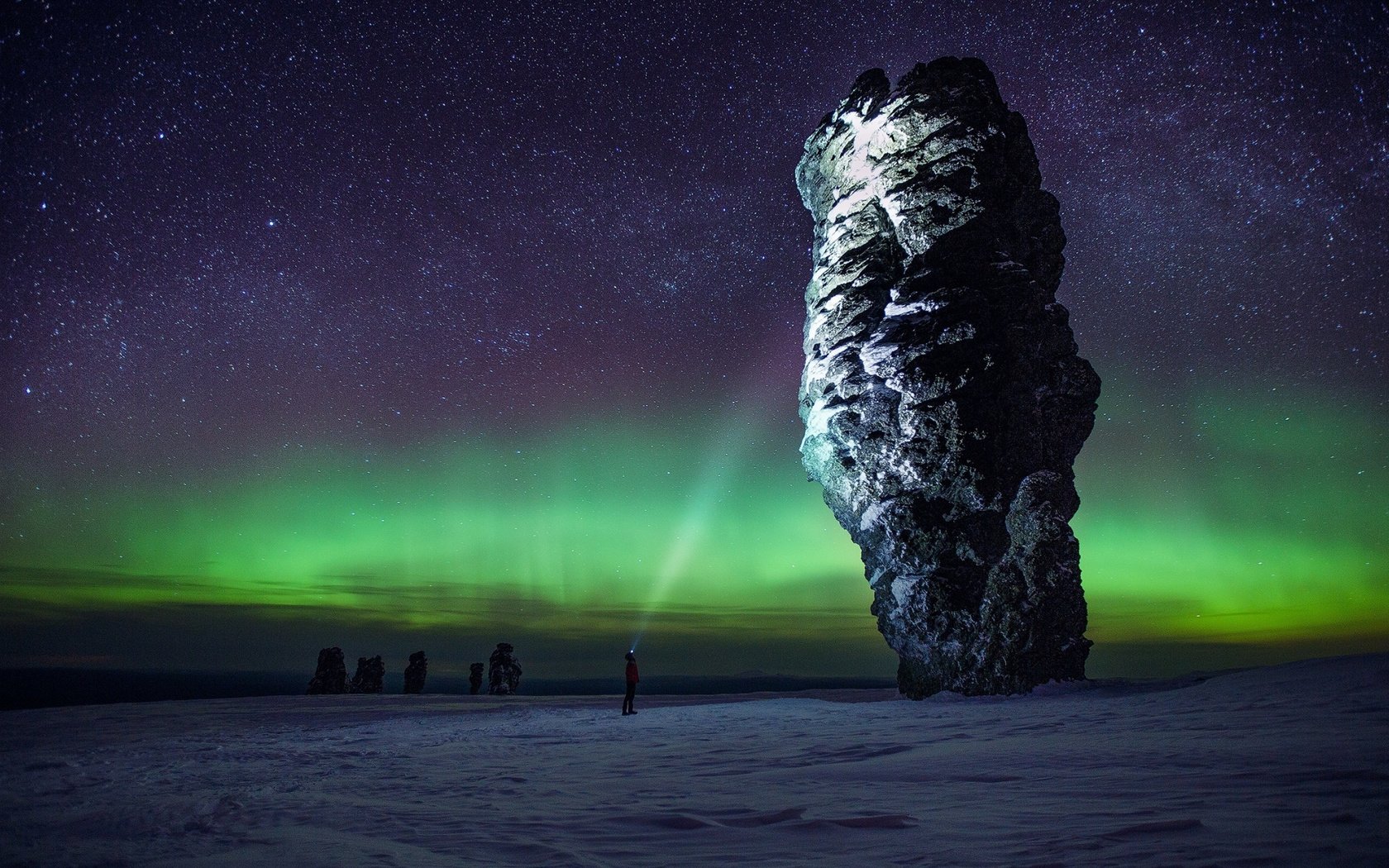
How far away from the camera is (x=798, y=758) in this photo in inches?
278

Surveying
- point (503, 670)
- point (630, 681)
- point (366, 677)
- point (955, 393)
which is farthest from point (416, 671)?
point (955, 393)

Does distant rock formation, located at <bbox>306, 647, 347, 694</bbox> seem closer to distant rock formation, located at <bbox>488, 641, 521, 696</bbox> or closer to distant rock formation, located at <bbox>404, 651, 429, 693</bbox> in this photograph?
distant rock formation, located at <bbox>404, 651, 429, 693</bbox>

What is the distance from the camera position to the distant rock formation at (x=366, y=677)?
35625mm

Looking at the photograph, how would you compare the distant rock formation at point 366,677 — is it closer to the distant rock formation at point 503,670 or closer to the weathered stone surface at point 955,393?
the distant rock formation at point 503,670

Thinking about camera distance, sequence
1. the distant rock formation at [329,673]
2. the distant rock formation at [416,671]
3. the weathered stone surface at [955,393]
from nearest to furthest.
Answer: the weathered stone surface at [955,393], the distant rock formation at [329,673], the distant rock formation at [416,671]

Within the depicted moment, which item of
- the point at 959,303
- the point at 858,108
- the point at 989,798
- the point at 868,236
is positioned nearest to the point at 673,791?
the point at 989,798

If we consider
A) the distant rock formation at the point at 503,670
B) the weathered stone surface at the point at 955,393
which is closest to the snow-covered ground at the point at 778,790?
the weathered stone surface at the point at 955,393

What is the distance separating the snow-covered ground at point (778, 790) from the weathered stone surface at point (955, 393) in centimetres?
459

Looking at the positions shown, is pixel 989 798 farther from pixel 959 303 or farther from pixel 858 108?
pixel 858 108

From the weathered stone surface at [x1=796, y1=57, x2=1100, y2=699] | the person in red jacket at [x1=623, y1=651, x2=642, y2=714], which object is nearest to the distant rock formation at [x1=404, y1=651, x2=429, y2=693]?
the person in red jacket at [x1=623, y1=651, x2=642, y2=714]

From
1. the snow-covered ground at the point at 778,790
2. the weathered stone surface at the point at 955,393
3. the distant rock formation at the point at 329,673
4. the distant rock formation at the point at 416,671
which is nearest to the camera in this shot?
the snow-covered ground at the point at 778,790

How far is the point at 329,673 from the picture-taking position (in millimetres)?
34219

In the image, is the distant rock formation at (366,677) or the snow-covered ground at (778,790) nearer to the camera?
the snow-covered ground at (778,790)

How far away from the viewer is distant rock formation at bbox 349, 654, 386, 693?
35625mm
